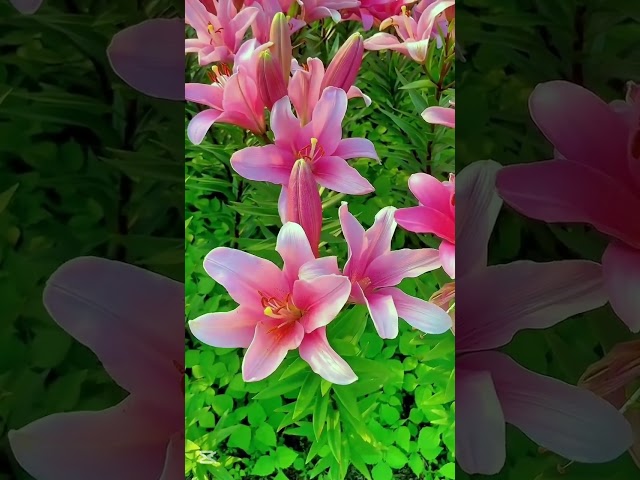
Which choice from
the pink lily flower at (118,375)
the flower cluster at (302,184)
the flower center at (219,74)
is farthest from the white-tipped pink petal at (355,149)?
the pink lily flower at (118,375)

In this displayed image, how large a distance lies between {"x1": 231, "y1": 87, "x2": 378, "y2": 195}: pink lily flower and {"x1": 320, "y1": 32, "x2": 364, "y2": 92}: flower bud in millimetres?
19

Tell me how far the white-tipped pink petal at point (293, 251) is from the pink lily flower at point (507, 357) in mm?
246

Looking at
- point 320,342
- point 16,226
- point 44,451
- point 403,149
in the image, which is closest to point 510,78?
point 403,149

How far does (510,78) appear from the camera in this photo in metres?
0.91

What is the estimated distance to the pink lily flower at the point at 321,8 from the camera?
98 cm

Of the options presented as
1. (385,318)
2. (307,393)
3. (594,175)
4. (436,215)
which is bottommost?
(307,393)

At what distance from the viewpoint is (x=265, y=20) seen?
3.15 ft

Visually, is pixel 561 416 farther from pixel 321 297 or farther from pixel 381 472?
pixel 321 297

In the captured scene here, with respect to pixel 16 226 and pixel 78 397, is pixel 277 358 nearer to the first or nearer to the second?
pixel 78 397

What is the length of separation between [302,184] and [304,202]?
29 mm

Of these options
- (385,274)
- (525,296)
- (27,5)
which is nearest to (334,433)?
(385,274)

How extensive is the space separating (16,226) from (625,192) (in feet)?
2.95

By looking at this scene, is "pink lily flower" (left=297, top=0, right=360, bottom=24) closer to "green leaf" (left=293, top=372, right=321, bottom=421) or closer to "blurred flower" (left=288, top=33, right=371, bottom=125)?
"blurred flower" (left=288, top=33, right=371, bottom=125)

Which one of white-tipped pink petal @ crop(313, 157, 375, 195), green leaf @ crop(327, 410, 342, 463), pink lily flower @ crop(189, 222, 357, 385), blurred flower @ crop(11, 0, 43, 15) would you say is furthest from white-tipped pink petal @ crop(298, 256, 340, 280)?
blurred flower @ crop(11, 0, 43, 15)
